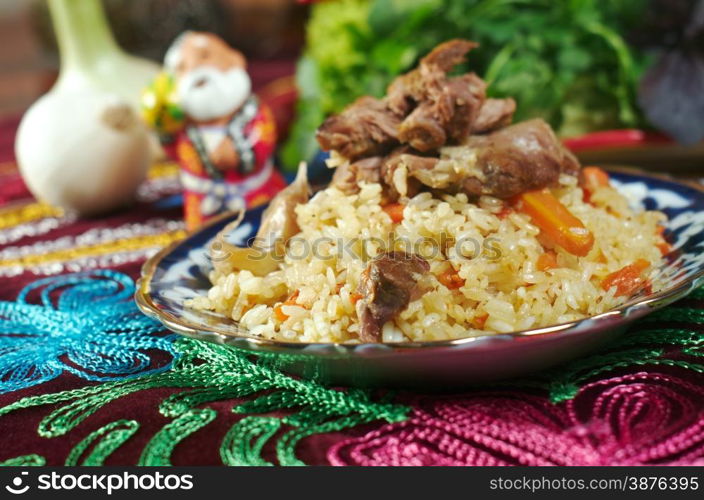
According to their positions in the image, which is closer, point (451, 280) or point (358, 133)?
point (451, 280)

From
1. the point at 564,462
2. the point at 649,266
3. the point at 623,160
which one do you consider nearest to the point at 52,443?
the point at 564,462

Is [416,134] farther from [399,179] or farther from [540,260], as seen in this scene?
[540,260]

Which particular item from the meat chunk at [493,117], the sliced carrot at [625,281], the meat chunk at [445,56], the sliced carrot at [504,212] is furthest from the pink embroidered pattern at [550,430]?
the meat chunk at [445,56]

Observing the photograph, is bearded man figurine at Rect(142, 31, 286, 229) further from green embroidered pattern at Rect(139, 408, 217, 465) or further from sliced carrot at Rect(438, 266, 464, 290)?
green embroidered pattern at Rect(139, 408, 217, 465)

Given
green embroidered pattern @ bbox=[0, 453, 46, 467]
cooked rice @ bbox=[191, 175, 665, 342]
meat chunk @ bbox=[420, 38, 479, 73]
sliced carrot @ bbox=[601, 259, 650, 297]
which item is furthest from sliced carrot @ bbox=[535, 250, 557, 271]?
green embroidered pattern @ bbox=[0, 453, 46, 467]

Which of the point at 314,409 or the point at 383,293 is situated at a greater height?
the point at 383,293

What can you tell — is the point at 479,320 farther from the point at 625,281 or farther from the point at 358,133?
the point at 358,133

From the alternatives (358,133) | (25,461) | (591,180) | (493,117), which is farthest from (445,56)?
(25,461)
